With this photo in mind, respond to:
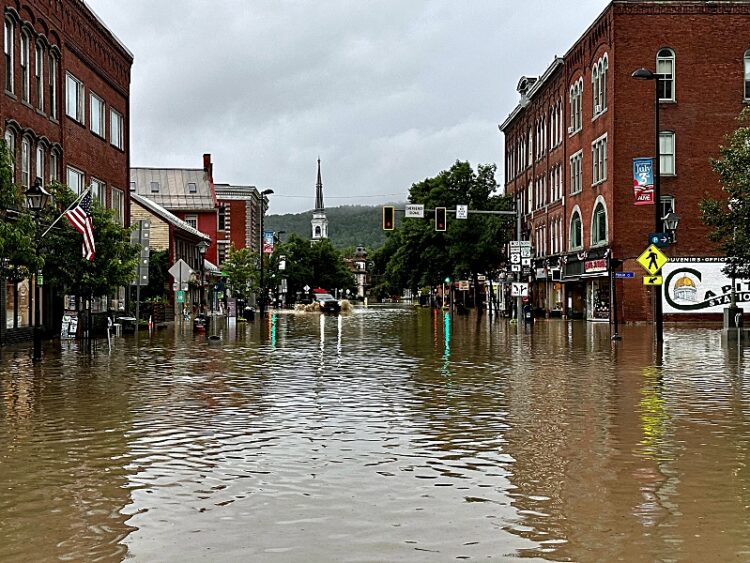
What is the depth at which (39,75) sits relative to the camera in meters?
36.8

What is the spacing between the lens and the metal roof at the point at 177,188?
105750mm

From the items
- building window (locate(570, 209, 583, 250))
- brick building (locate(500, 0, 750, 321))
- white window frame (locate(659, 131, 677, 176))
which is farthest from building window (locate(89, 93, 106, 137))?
building window (locate(570, 209, 583, 250))

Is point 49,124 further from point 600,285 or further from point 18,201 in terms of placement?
point 600,285

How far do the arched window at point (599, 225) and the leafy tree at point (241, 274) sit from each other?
102 ft

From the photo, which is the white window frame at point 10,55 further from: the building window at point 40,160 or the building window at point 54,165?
the building window at point 54,165

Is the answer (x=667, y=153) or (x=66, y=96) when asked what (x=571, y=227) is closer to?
(x=667, y=153)

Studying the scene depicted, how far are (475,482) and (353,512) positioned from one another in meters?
1.65

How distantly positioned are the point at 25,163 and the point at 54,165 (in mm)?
3390

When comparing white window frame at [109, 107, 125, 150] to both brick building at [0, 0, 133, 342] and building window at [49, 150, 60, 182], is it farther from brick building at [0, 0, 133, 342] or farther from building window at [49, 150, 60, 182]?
building window at [49, 150, 60, 182]

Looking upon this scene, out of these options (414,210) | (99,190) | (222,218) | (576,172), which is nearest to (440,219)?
(414,210)

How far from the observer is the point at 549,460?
1048 centimetres

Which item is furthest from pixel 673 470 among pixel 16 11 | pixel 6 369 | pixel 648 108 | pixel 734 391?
pixel 648 108

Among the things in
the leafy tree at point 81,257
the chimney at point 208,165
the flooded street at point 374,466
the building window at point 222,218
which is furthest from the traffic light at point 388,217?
the building window at point 222,218

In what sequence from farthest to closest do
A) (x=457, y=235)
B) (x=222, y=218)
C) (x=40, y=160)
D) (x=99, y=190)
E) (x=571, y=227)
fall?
1. (x=222, y=218)
2. (x=457, y=235)
3. (x=571, y=227)
4. (x=99, y=190)
5. (x=40, y=160)
